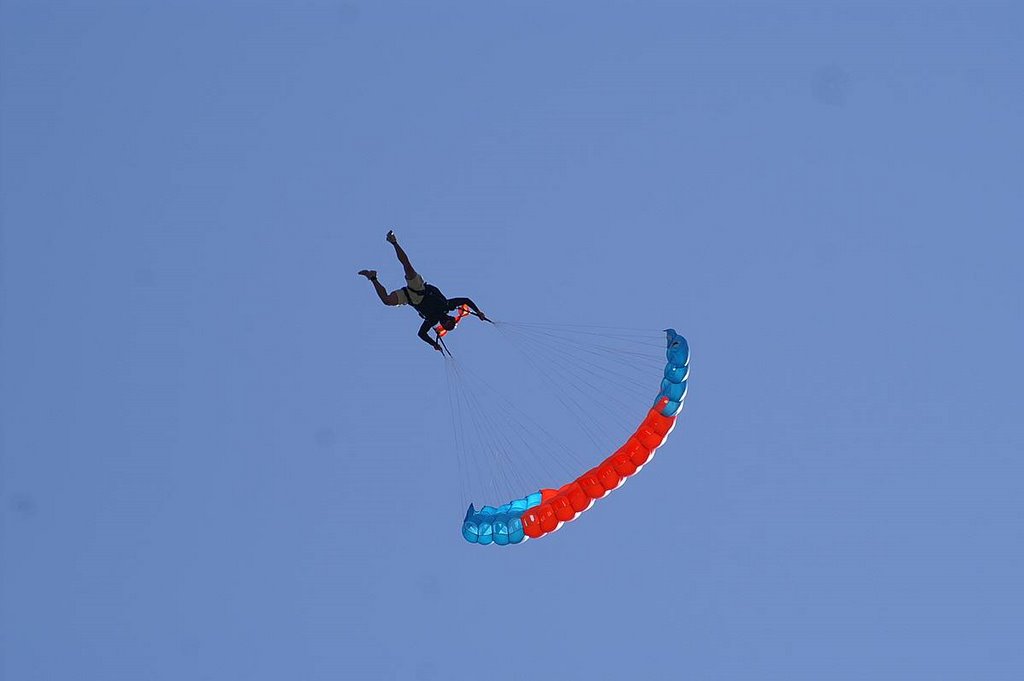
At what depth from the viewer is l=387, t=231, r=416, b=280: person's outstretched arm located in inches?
1406

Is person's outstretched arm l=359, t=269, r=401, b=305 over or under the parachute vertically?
over

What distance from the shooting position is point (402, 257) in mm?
36594

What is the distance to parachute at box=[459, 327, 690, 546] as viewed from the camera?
127ft

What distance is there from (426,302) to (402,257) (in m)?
1.93

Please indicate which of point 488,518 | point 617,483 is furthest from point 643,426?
point 488,518

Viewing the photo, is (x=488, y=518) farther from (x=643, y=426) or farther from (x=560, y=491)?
(x=643, y=426)

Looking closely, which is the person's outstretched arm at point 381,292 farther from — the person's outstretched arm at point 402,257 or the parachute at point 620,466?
the parachute at point 620,466

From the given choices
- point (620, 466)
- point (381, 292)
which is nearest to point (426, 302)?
point (381, 292)

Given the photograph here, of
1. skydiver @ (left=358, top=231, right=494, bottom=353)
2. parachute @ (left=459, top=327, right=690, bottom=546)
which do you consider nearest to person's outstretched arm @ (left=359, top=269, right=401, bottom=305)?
skydiver @ (left=358, top=231, right=494, bottom=353)

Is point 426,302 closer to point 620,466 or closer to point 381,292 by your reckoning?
point 381,292

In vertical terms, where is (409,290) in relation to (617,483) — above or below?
above

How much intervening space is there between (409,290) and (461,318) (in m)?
1.57

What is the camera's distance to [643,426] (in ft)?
128

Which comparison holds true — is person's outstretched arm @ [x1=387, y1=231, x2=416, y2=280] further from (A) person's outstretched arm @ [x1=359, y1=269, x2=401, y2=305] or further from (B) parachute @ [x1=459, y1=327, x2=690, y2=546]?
(B) parachute @ [x1=459, y1=327, x2=690, y2=546]
